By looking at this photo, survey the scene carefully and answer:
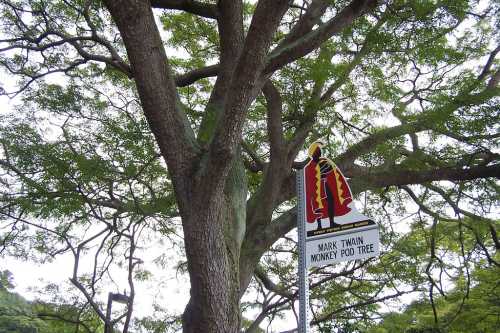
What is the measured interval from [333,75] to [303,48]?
7.22 feet

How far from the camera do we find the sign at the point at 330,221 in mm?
2459

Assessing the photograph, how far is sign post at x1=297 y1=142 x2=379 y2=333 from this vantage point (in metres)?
2.46

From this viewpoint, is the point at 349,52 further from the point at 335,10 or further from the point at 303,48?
the point at 303,48

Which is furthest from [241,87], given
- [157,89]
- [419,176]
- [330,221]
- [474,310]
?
[474,310]

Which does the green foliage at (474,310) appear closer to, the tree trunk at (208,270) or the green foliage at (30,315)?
the green foliage at (30,315)

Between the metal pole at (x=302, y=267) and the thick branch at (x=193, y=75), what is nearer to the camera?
the metal pole at (x=302, y=267)

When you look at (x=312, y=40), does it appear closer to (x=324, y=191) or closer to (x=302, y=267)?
(x=324, y=191)

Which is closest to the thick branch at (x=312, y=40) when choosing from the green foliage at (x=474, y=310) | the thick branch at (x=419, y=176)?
the thick branch at (x=419, y=176)

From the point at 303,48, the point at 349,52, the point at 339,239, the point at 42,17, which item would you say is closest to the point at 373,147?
the point at 349,52

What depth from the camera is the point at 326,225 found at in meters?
2.60

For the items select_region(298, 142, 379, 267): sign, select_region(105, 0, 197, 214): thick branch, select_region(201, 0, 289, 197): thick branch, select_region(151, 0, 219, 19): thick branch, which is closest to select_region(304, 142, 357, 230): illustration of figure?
select_region(298, 142, 379, 267): sign

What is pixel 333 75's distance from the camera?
5.98 m

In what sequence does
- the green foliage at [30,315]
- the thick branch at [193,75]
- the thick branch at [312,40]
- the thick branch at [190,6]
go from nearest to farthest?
→ the thick branch at [312,40]
the thick branch at [190,6]
the thick branch at [193,75]
the green foliage at [30,315]

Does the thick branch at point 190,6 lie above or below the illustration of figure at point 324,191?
above
